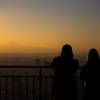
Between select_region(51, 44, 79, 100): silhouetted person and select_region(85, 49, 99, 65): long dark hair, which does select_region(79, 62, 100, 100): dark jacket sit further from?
select_region(51, 44, 79, 100): silhouetted person

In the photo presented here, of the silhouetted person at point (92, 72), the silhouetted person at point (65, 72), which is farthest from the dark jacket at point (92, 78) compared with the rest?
the silhouetted person at point (65, 72)

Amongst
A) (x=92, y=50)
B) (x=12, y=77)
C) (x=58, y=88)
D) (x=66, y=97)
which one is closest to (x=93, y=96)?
(x=66, y=97)

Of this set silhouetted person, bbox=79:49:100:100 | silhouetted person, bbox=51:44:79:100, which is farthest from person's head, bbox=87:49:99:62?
silhouetted person, bbox=51:44:79:100

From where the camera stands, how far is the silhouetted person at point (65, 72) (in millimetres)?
3119

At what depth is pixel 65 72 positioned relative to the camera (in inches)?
123

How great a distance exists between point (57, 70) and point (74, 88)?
Result: 54 centimetres

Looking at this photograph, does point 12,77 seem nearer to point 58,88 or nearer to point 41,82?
point 41,82

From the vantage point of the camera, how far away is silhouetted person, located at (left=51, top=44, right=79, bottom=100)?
312cm

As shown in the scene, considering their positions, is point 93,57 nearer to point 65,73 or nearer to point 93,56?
point 93,56

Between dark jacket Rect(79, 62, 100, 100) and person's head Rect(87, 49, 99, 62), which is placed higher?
person's head Rect(87, 49, 99, 62)

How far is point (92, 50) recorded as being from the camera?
10.8 ft

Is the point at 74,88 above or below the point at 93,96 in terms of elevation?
above

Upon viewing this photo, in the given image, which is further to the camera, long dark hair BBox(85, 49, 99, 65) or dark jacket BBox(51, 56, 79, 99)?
long dark hair BBox(85, 49, 99, 65)

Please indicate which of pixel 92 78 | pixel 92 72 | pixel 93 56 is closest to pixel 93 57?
pixel 93 56
